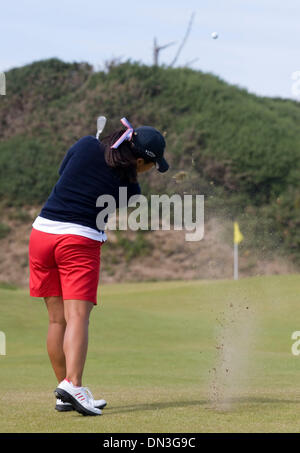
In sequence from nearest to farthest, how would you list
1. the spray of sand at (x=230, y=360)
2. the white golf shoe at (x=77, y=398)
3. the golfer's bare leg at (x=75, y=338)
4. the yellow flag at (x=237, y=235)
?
1. the white golf shoe at (x=77, y=398)
2. the golfer's bare leg at (x=75, y=338)
3. the spray of sand at (x=230, y=360)
4. the yellow flag at (x=237, y=235)

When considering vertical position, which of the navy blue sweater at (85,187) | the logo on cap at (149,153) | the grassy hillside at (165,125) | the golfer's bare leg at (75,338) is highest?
the grassy hillside at (165,125)

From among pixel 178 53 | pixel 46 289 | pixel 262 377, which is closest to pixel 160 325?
pixel 262 377

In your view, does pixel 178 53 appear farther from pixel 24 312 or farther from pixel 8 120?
pixel 24 312

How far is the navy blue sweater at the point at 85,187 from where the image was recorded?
4277 millimetres

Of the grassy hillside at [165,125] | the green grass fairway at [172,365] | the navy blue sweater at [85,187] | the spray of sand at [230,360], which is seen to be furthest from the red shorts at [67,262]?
the grassy hillside at [165,125]

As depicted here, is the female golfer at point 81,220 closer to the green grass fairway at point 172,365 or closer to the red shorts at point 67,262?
the red shorts at point 67,262

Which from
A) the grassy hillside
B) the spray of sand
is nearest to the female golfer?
the spray of sand

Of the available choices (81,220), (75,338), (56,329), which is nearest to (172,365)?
(56,329)

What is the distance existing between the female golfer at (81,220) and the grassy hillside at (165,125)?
1823cm

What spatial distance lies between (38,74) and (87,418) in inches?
937

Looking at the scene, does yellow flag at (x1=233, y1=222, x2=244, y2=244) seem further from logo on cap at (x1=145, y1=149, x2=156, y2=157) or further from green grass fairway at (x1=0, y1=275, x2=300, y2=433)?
logo on cap at (x1=145, y1=149, x2=156, y2=157)

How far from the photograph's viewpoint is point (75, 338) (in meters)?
4.20

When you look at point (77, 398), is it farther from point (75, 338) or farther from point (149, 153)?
point (149, 153)
